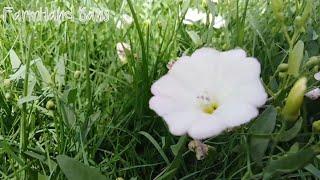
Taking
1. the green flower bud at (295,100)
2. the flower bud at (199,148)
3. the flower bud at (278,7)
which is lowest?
the flower bud at (199,148)

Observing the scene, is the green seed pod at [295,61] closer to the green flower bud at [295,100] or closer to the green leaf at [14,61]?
the green flower bud at [295,100]

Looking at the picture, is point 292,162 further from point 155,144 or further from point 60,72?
point 60,72

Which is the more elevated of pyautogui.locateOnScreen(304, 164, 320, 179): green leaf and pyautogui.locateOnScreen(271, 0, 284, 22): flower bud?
pyautogui.locateOnScreen(271, 0, 284, 22): flower bud

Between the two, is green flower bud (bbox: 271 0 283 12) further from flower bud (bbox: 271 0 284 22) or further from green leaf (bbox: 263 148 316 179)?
green leaf (bbox: 263 148 316 179)

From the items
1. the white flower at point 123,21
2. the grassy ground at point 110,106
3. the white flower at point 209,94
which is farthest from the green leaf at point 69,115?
the white flower at point 123,21

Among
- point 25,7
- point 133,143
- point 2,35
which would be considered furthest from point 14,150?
point 25,7

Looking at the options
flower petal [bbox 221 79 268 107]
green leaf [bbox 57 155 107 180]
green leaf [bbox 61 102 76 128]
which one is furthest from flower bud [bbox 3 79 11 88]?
flower petal [bbox 221 79 268 107]
